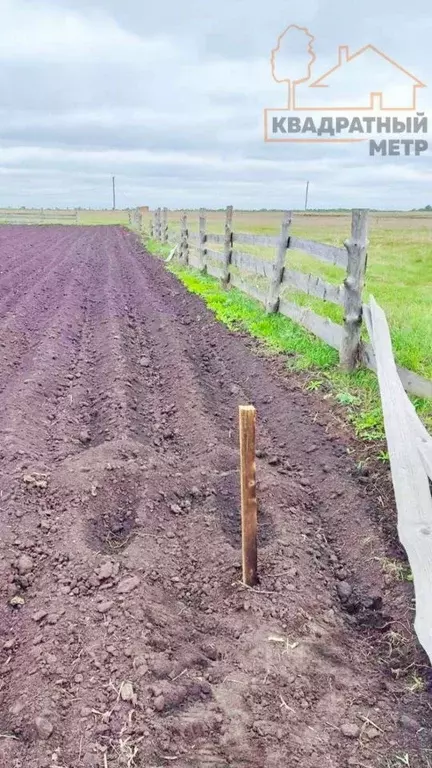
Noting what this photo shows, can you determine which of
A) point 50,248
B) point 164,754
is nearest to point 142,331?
point 164,754

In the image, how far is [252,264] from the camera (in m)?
10.9

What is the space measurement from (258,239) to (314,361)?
13.6 ft

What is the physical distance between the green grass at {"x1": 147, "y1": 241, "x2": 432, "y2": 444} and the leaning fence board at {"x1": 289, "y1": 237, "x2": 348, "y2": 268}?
1036 millimetres

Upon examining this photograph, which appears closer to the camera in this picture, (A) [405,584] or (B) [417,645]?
(B) [417,645]

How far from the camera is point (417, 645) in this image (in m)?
3.19

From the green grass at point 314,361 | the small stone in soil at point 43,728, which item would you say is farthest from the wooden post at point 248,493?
the green grass at point 314,361

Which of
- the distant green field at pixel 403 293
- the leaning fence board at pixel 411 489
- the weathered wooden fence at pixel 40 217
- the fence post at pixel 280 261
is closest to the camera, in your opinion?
the leaning fence board at pixel 411 489

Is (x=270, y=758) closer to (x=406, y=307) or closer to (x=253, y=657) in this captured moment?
(x=253, y=657)

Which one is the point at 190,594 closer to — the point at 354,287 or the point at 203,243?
the point at 354,287

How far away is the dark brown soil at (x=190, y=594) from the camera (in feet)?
8.72

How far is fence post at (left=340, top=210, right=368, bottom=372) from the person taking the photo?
637 centimetres

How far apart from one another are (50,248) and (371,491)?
852 inches

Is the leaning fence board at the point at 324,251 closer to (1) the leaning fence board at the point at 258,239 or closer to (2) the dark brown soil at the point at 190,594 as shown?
(1) the leaning fence board at the point at 258,239

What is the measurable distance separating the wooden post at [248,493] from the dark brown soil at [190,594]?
141 millimetres
